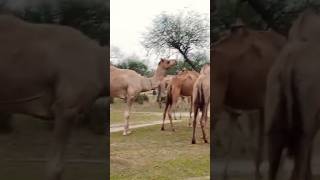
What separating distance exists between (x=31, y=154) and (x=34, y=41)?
633mm

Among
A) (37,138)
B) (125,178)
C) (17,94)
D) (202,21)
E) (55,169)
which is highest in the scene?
(202,21)

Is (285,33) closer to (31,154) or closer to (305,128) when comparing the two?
(305,128)

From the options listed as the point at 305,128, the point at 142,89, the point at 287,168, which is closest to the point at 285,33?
the point at 305,128

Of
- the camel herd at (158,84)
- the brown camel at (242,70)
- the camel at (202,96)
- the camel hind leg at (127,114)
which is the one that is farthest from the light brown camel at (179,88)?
the brown camel at (242,70)

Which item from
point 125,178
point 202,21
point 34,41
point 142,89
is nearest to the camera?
point 34,41

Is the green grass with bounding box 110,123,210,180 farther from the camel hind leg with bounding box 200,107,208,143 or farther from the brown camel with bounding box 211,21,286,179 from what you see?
→ the brown camel with bounding box 211,21,286,179

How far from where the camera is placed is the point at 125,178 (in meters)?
4.86

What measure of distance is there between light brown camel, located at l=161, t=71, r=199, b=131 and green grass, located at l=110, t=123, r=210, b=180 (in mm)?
616

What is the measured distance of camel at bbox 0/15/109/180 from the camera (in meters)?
2.72

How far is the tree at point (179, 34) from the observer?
275 inches

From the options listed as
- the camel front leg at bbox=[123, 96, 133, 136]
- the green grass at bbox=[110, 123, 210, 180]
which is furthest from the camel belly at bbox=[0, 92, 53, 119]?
the camel front leg at bbox=[123, 96, 133, 136]

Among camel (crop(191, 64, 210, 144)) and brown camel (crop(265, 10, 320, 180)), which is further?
camel (crop(191, 64, 210, 144))

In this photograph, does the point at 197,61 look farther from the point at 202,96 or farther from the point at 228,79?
the point at 228,79

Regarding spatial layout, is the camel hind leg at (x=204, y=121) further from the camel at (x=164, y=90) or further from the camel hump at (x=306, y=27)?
the camel hump at (x=306, y=27)
